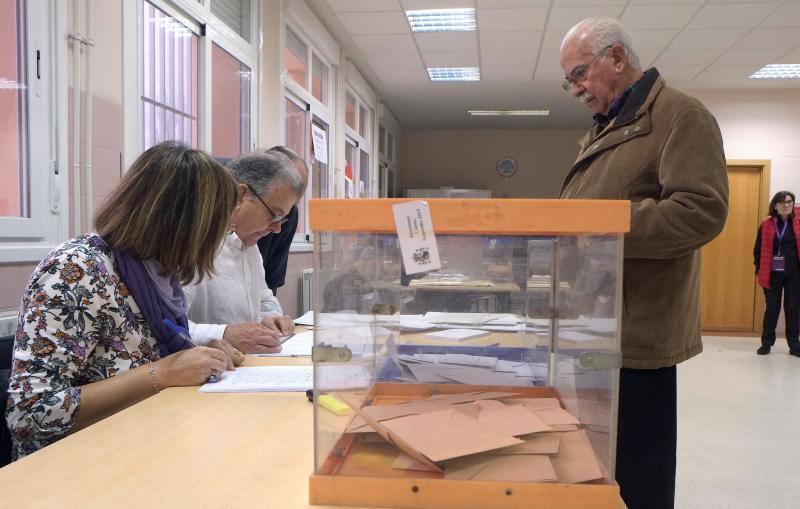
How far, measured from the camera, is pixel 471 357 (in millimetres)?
1063

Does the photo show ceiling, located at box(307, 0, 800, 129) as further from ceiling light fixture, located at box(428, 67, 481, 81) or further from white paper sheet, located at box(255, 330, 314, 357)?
white paper sheet, located at box(255, 330, 314, 357)

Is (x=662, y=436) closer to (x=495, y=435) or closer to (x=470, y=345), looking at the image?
(x=470, y=345)

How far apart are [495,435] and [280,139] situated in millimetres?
3593

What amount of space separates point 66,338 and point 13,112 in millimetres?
1045

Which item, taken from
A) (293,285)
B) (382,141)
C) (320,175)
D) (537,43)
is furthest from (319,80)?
(382,141)

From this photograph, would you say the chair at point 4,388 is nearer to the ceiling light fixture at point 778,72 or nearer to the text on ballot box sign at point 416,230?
the text on ballot box sign at point 416,230

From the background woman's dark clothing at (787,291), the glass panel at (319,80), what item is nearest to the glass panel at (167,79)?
the glass panel at (319,80)

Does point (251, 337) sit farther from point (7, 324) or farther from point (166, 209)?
point (7, 324)

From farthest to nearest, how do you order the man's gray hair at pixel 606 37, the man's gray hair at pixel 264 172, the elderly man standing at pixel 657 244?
1. the man's gray hair at pixel 264 172
2. the man's gray hair at pixel 606 37
3. the elderly man standing at pixel 657 244

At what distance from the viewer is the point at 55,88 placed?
1.91m

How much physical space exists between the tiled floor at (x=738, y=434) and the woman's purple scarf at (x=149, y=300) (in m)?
2.05

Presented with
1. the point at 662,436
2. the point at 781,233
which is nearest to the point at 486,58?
the point at 781,233

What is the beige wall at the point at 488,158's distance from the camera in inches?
376

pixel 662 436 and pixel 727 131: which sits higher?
pixel 727 131
